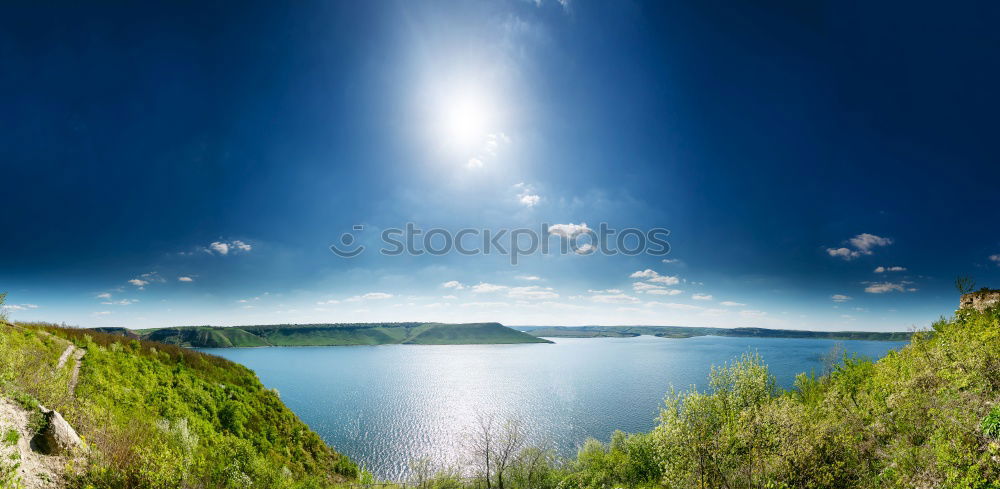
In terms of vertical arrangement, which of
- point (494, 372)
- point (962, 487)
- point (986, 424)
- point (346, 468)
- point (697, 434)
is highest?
point (986, 424)

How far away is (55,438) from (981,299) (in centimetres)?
7405

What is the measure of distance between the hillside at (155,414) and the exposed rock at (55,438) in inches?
15.6

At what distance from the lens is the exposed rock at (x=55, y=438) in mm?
16094

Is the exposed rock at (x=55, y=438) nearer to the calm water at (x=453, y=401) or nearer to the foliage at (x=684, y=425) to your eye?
the foliage at (x=684, y=425)

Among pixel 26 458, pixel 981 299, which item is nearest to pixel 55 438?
pixel 26 458

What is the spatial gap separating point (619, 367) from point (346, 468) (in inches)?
6540

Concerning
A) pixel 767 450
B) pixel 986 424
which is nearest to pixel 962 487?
pixel 986 424

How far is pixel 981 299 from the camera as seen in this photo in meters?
37.2

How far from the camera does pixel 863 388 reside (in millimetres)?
37969

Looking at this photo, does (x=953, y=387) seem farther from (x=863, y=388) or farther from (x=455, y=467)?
(x=455, y=467)

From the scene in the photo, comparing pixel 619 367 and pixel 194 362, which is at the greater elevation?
pixel 194 362

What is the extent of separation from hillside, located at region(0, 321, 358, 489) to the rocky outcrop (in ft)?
226

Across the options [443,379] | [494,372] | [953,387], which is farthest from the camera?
[494,372]

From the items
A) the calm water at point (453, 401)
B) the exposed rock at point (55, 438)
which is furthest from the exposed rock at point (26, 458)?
the calm water at point (453, 401)
